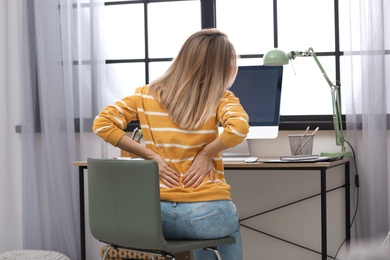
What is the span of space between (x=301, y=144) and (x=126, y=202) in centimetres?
122

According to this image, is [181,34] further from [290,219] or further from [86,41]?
[290,219]

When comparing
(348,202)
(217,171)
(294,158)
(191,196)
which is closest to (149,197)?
(191,196)

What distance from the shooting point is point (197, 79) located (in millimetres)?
Result: 2312

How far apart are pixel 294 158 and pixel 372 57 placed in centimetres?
78

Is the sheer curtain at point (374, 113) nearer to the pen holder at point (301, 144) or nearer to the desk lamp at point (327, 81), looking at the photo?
the desk lamp at point (327, 81)

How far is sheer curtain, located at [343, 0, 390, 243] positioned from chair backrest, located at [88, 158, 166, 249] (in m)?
1.51

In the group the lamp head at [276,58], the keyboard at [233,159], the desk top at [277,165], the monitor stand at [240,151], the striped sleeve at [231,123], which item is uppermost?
the lamp head at [276,58]

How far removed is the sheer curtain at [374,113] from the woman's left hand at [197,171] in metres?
1.36

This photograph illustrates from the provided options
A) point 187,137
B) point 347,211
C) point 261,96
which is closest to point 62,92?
point 261,96

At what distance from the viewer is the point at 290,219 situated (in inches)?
143

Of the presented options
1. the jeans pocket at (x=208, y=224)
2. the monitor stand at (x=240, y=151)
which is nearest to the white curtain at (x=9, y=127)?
the monitor stand at (x=240, y=151)

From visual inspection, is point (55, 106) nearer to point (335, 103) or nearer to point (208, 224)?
point (335, 103)

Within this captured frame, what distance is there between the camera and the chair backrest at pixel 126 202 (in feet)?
7.11

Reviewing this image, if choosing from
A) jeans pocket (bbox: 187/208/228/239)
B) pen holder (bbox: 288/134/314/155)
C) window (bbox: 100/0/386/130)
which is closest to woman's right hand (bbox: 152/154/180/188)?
jeans pocket (bbox: 187/208/228/239)
